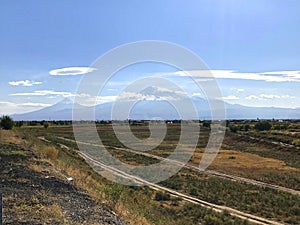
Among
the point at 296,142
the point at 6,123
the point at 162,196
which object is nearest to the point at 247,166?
the point at 162,196

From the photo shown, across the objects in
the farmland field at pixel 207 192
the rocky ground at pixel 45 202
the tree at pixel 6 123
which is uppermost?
the tree at pixel 6 123

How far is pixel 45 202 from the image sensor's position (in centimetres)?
1195

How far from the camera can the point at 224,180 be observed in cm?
3366

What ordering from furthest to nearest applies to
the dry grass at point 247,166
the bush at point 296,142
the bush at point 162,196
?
the bush at point 296,142 → the dry grass at point 247,166 → the bush at point 162,196

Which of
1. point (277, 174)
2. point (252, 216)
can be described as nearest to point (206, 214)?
point (252, 216)

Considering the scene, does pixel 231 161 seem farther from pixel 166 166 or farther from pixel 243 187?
pixel 243 187

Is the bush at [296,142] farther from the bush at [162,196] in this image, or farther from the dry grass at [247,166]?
the bush at [162,196]

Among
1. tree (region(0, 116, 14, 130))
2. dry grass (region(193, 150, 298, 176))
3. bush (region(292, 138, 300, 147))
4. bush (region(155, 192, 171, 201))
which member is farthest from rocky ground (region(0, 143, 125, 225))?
tree (region(0, 116, 14, 130))

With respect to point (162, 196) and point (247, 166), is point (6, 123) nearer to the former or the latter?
point (247, 166)

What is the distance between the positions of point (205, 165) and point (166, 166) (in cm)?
526

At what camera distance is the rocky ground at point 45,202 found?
10.1 meters

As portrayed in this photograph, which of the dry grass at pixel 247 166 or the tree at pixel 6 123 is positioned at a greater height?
the tree at pixel 6 123

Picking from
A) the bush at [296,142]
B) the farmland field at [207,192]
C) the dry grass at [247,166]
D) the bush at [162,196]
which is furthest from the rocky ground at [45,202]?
the bush at [296,142]

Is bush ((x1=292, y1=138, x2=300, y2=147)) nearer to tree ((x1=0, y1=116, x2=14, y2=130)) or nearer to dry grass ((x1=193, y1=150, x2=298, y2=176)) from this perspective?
dry grass ((x1=193, y1=150, x2=298, y2=176))
